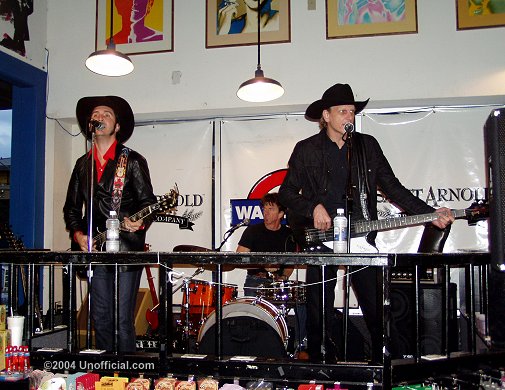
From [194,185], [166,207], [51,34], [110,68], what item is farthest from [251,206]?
[51,34]

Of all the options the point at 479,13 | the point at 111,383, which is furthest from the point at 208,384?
the point at 479,13

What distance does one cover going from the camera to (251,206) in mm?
6176

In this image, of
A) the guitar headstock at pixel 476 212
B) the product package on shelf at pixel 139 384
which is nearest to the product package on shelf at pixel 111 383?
the product package on shelf at pixel 139 384

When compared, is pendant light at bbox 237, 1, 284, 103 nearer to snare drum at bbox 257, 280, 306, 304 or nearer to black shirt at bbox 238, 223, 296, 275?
black shirt at bbox 238, 223, 296, 275

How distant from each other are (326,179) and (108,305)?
65.6 inches

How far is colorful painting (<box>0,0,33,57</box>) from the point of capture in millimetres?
5570

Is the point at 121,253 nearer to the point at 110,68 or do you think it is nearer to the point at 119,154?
the point at 119,154

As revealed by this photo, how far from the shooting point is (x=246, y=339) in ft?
10.3

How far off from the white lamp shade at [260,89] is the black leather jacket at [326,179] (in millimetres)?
1661

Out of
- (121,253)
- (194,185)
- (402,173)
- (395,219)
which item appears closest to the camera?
(121,253)

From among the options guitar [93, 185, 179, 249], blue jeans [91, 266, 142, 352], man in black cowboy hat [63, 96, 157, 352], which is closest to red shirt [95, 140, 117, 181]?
man in black cowboy hat [63, 96, 157, 352]

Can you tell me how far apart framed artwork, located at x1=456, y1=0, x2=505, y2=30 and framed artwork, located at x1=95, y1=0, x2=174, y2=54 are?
11.2ft

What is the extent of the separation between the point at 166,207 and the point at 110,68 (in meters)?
2.32

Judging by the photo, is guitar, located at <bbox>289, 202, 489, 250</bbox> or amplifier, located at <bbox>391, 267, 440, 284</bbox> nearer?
guitar, located at <bbox>289, 202, 489, 250</bbox>
